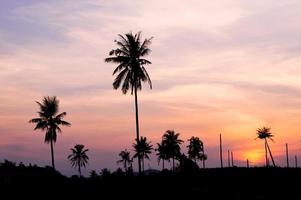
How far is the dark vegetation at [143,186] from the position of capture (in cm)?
4634

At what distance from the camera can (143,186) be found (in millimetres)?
49500

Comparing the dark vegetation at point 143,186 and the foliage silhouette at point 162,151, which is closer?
the dark vegetation at point 143,186

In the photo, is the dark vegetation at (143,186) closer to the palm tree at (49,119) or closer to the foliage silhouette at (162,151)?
the palm tree at (49,119)

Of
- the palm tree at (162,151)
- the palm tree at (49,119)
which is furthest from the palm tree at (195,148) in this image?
the palm tree at (49,119)

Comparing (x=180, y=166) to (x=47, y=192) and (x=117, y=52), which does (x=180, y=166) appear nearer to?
(x=117, y=52)

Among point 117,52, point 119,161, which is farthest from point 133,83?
point 119,161

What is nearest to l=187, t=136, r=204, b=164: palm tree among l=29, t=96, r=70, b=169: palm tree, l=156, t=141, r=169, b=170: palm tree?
l=156, t=141, r=169, b=170: palm tree

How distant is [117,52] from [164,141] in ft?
256

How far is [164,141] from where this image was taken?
445ft

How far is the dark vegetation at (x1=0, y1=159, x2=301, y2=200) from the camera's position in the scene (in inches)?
1825

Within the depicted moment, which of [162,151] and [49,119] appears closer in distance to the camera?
[49,119]

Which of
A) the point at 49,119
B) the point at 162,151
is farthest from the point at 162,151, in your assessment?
the point at 49,119

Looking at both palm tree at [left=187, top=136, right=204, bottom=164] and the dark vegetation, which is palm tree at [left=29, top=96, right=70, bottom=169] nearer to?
the dark vegetation

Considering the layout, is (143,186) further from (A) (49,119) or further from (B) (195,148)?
(B) (195,148)
